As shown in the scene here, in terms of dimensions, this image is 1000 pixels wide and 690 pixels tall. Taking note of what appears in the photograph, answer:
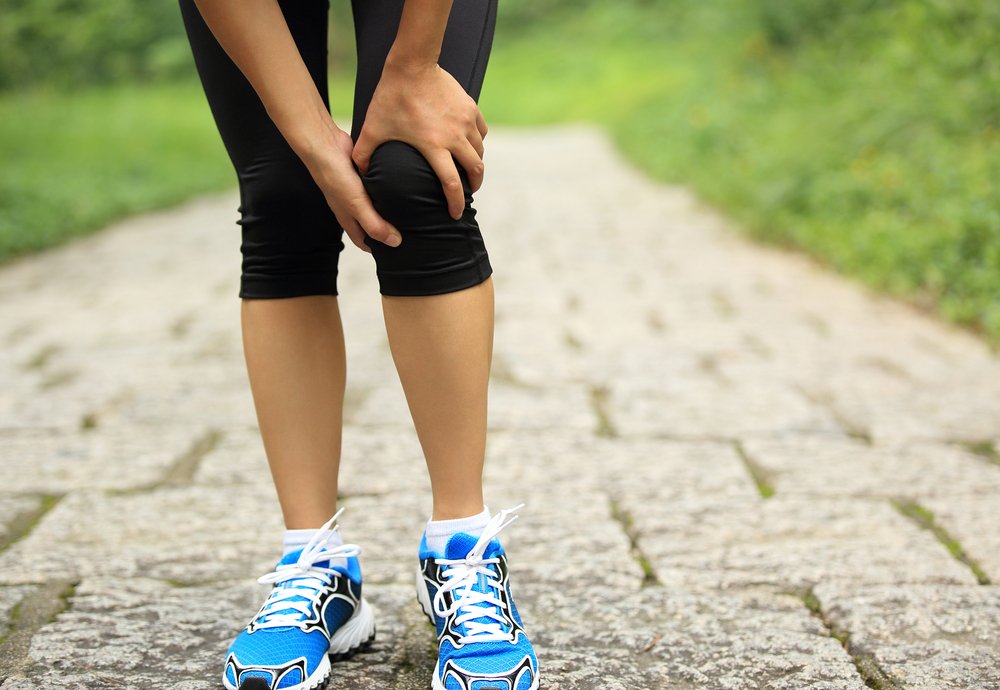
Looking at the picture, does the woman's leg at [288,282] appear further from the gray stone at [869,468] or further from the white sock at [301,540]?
the gray stone at [869,468]

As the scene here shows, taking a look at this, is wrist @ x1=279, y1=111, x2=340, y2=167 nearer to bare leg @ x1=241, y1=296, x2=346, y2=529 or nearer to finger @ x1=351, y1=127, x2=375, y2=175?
finger @ x1=351, y1=127, x2=375, y2=175

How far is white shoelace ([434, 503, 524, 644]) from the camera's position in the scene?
125 centimetres

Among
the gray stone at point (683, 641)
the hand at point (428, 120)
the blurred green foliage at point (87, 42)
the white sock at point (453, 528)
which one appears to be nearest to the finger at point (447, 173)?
the hand at point (428, 120)

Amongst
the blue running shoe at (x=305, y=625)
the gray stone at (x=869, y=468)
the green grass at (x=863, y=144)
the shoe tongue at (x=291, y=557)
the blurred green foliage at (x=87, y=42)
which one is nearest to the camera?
the blue running shoe at (x=305, y=625)

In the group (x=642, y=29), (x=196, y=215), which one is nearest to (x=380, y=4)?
(x=196, y=215)

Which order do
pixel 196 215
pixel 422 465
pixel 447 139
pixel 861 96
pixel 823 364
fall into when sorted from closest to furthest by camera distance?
1. pixel 447 139
2. pixel 422 465
3. pixel 823 364
4. pixel 861 96
5. pixel 196 215

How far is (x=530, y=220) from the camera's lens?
256 inches

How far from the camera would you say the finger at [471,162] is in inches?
46.6

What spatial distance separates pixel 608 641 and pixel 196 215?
20.6ft

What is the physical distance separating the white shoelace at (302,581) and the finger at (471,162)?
1.47 ft

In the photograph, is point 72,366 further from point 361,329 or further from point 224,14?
point 224,14

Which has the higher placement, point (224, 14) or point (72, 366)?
point (224, 14)

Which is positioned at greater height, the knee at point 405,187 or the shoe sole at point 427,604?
the knee at point 405,187

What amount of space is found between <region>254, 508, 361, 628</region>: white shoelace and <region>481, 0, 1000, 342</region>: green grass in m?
2.60
